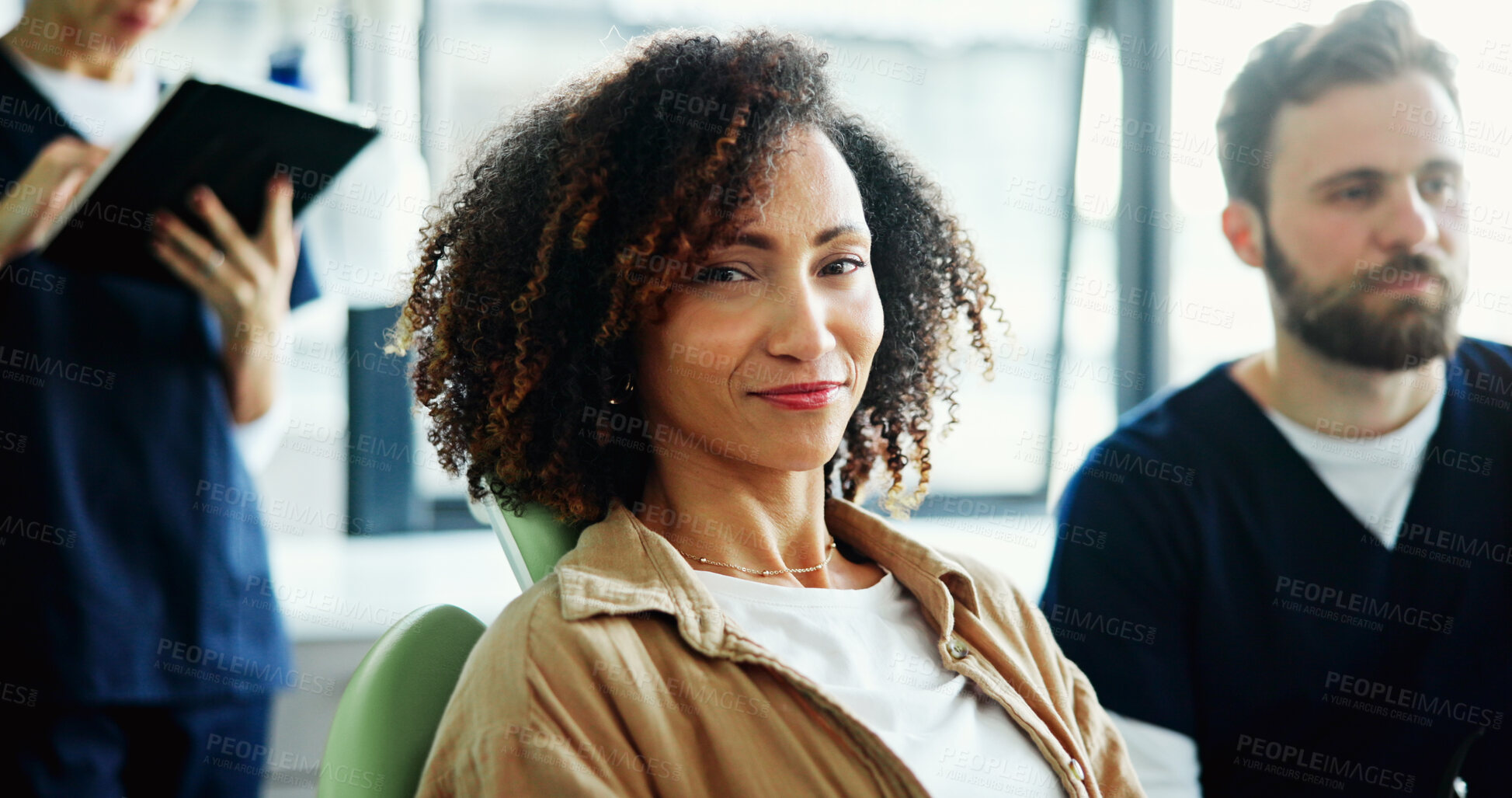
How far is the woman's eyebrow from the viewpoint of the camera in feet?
3.48

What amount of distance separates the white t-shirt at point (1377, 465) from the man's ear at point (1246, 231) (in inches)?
11.2

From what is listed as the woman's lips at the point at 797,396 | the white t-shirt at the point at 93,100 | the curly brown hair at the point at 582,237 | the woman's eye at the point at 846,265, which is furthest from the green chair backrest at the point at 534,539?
the white t-shirt at the point at 93,100

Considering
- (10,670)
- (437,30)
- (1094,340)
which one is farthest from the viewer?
(1094,340)

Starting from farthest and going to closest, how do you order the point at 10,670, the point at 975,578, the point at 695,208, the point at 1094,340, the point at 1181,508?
the point at 1094,340, the point at 1181,508, the point at 10,670, the point at 975,578, the point at 695,208

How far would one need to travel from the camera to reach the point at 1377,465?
1.66 m

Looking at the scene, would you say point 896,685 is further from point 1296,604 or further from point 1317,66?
point 1317,66

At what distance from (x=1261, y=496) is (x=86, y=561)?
1791mm

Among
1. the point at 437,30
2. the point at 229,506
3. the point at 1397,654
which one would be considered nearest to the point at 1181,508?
the point at 1397,654

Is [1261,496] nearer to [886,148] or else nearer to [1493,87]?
[1493,87]

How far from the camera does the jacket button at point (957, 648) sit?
1.14 metres

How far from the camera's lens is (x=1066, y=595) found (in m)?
1.66

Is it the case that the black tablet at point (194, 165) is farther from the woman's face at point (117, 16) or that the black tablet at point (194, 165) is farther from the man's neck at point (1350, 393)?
the man's neck at point (1350, 393)

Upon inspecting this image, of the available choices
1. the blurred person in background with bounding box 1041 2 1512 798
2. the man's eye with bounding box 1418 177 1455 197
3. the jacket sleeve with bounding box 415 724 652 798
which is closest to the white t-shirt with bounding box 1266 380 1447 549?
the blurred person in background with bounding box 1041 2 1512 798

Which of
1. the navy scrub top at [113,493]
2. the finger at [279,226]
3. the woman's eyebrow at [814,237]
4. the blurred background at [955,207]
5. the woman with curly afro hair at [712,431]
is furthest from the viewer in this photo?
the blurred background at [955,207]
